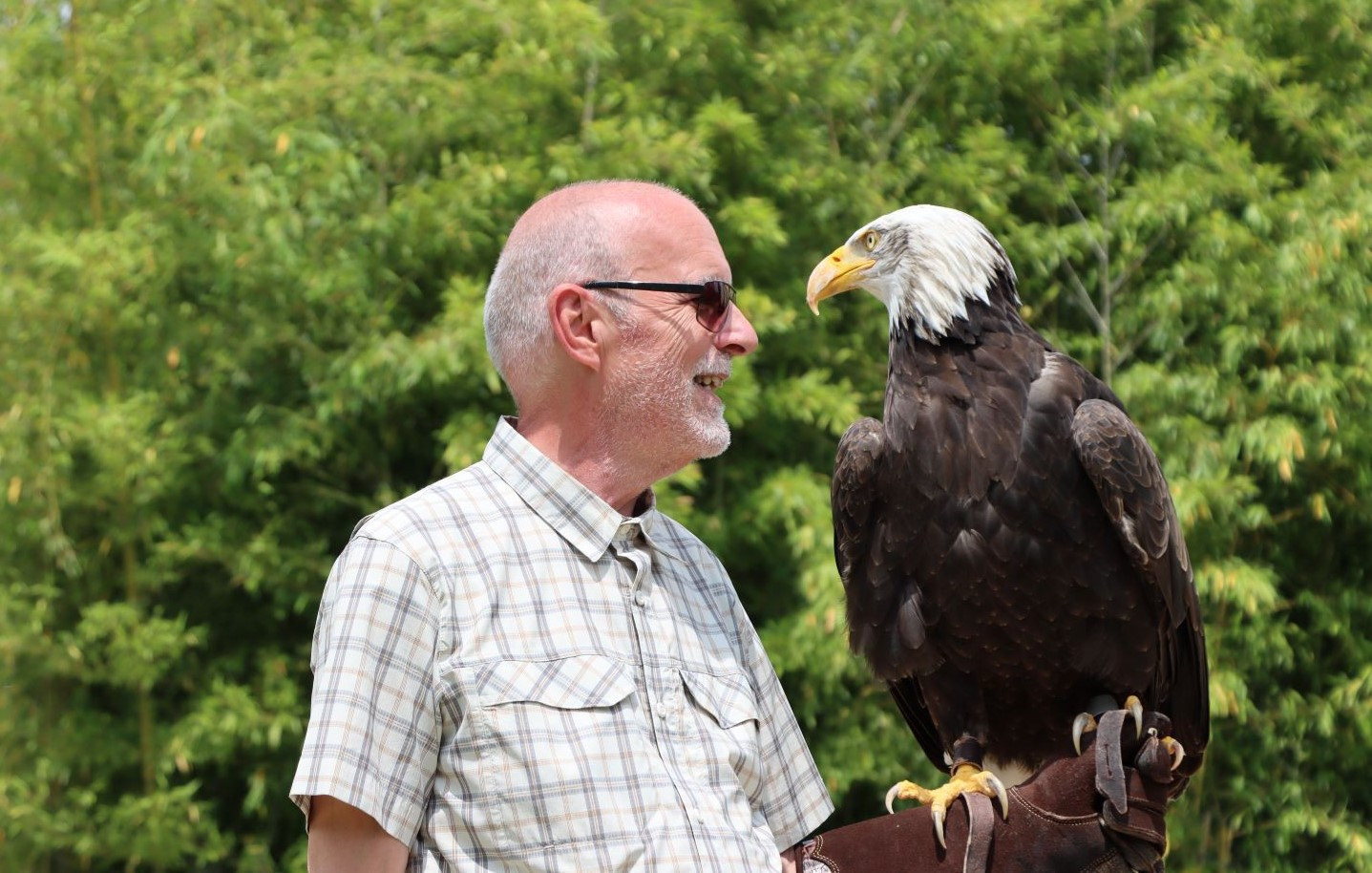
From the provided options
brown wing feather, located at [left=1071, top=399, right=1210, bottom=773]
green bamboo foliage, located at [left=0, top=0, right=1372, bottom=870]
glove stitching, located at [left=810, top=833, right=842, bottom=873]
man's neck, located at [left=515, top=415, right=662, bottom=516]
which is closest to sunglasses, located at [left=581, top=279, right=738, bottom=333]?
man's neck, located at [left=515, top=415, right=662, bottom=516]

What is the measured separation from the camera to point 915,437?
9.45 ft

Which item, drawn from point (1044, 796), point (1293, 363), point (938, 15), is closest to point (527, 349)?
point (1044, 796)

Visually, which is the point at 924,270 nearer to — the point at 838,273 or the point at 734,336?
the point at 838,273

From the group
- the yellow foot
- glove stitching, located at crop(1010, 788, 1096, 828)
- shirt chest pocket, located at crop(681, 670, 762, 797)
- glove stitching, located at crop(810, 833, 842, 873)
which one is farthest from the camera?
the yellow foot

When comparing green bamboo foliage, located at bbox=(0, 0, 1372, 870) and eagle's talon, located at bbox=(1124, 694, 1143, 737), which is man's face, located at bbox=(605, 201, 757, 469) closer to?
eagle's talon, located at bbox=(1124, 694, 1143, 737)

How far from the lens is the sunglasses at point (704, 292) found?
199 cm

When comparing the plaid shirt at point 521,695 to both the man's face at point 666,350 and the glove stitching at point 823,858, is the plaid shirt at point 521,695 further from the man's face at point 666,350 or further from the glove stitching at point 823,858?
the glove stitching at point 823,858

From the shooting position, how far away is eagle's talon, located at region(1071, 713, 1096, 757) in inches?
115

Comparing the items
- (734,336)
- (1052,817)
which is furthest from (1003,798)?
(734,336)

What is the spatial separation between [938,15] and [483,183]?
7.12 ft

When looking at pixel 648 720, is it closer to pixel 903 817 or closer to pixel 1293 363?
pixel 903 817

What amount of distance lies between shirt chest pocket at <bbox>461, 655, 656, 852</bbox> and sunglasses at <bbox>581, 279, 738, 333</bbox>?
0.52 m

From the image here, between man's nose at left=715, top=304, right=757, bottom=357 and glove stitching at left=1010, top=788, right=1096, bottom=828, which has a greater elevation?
man's nose at left=715, top=304, right=757, bottom=357

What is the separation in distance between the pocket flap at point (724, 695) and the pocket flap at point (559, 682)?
0.12 meters
